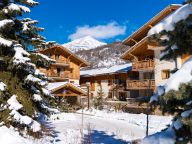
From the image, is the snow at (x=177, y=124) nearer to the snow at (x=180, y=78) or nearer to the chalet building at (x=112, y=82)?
the snow at (x=180, y=78)

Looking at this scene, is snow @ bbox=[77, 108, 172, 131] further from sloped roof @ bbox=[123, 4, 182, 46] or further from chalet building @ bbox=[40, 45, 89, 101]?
chalet building @ bbox=[40, 45, 89, 101]

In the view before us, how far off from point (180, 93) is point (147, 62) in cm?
3215

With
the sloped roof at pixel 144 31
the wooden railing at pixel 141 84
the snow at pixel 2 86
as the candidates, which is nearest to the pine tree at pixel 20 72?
the snow at pixel 2 86

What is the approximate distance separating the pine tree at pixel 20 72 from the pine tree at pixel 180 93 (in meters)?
8.20

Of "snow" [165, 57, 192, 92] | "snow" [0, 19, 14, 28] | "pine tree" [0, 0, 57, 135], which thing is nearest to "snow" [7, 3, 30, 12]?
"pine tree" [0, 0, 57, 135]

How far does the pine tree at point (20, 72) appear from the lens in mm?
14391

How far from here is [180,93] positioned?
6270mm

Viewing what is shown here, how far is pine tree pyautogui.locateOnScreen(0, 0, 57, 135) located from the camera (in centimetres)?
1439

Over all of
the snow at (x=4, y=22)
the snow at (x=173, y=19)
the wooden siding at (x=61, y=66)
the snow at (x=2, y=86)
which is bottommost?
the snow at (x=2, y=86)

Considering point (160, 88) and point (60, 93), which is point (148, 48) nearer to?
point (60, 93)

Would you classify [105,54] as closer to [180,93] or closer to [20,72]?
[20,72]

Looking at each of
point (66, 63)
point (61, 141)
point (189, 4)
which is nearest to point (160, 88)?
point (189, 4)

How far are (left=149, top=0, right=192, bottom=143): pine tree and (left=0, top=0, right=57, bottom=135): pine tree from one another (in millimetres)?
8203

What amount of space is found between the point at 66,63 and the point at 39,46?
32.9m
